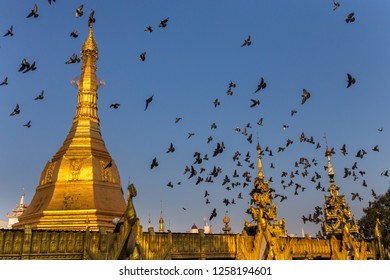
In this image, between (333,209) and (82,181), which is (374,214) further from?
(82,181)

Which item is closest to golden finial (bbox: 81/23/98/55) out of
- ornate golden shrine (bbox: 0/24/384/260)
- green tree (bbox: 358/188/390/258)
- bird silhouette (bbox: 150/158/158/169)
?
ornate golden shrine (bbox: 0/24/384/260)

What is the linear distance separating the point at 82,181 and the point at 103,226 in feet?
27.9

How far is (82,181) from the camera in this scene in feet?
122

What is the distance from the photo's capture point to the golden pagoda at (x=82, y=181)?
109 feet

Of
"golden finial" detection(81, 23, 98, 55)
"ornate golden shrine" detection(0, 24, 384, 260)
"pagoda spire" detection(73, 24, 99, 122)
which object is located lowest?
"ornate golden shrine" detection(0, 24, 384, 260)

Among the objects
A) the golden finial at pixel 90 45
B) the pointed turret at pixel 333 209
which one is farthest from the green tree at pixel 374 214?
the golden finial at pixel 90 45

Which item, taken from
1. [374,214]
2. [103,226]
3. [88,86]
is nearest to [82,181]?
[103,226]

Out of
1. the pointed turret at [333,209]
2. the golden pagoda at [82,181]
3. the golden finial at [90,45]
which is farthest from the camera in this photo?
the golden finial at [90,45]

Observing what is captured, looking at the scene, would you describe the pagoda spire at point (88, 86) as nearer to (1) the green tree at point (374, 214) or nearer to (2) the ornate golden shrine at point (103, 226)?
(2) the ornate golden shrine at point (103, 226)

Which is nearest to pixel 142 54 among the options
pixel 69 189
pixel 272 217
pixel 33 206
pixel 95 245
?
pixel 95 245

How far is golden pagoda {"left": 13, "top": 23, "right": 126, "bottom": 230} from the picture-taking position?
1303 inches

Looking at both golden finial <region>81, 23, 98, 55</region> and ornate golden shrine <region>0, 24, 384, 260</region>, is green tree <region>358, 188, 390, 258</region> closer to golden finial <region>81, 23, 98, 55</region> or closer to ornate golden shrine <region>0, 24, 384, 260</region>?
ornate golden shrine <region>0, 24, 384, 260</region>

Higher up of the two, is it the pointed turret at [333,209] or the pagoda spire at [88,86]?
the pagoda spire at [88,86]

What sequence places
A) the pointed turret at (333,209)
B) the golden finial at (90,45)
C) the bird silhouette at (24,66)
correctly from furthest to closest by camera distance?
the golden finial at (90,45) < the pointed turret at (333,209) < the bird silhouette at (24,66)
